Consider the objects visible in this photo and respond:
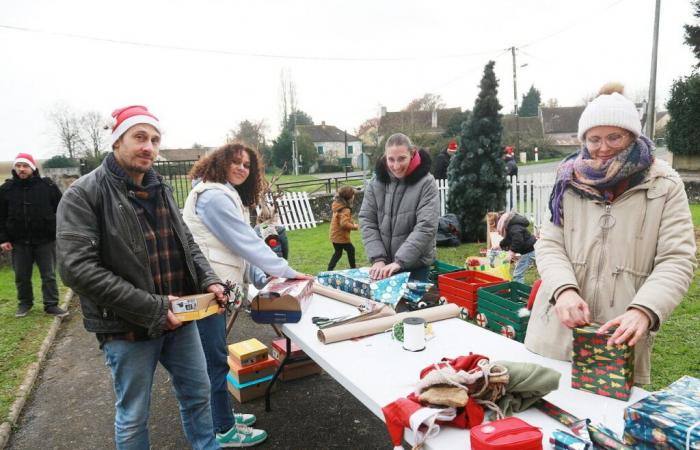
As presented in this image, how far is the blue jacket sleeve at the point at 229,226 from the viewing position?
2486 millimetres

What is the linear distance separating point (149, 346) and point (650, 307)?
6.46ft

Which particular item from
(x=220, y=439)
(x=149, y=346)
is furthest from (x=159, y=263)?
(x=220, y=439)

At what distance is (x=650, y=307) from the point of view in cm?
145

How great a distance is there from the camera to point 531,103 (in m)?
60.7

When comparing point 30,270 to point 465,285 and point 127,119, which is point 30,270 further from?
point 465,285

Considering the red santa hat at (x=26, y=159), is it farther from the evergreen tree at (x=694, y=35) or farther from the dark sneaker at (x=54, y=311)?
the evergreen tree at (x=694, y=35)

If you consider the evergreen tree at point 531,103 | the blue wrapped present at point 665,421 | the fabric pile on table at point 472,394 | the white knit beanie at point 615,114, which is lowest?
the fabric pile on table at point 472,394

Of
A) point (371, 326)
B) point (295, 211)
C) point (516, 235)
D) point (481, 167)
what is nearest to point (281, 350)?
point (371, 326)

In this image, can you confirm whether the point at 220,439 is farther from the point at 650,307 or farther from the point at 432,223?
the point at 650,307

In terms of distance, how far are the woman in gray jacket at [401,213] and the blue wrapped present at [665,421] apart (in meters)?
2.05

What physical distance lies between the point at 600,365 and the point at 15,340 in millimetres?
5491

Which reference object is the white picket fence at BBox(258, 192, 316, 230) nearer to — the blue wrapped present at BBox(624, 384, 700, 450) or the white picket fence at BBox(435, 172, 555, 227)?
the white picket fence at BBox(435, 172, 555, 227)

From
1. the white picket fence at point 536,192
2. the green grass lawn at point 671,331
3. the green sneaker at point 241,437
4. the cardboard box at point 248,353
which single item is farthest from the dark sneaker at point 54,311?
the white picket fence at point 536,192

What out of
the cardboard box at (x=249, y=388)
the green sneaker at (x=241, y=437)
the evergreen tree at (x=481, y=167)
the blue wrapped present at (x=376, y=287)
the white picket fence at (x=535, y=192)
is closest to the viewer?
the green sneaker at (x=241, y=437)
